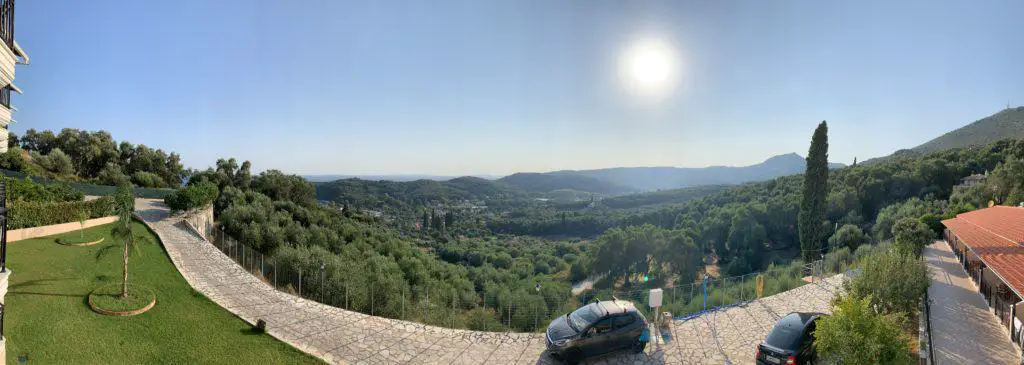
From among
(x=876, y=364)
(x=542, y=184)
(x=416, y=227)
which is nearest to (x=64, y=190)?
(x=876, y=364)

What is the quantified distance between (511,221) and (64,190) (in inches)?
2646

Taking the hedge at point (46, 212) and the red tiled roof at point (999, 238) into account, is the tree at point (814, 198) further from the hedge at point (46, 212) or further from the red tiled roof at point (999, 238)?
the hedge at point (46, 212)

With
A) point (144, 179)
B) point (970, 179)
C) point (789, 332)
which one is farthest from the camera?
point (970, 179)

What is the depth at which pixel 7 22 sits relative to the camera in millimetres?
4445

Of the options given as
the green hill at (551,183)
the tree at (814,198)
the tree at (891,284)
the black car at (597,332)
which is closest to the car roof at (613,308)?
the black car at (597,332)

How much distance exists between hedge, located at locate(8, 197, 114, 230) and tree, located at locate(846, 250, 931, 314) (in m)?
25.4

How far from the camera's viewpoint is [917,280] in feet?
37.1

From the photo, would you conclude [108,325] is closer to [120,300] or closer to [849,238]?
[120,300]

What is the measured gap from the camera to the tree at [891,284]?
35.7 feet

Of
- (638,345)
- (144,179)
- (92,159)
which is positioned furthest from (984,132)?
(92,159)

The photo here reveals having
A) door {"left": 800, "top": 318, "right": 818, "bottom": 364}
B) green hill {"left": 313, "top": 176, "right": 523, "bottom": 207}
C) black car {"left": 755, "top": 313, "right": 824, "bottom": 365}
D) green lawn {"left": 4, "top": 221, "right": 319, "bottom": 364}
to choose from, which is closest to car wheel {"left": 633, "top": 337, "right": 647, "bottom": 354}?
black car {"left": 755, "top": 313, "right": 824, "bottom": 365}

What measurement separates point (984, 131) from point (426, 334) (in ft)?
338

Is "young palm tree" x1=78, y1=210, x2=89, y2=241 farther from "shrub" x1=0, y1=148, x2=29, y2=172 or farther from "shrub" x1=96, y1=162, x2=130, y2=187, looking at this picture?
"shrub" x1=0, y1=148, x2=29, y2=172

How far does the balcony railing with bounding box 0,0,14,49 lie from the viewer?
14.2 ft
